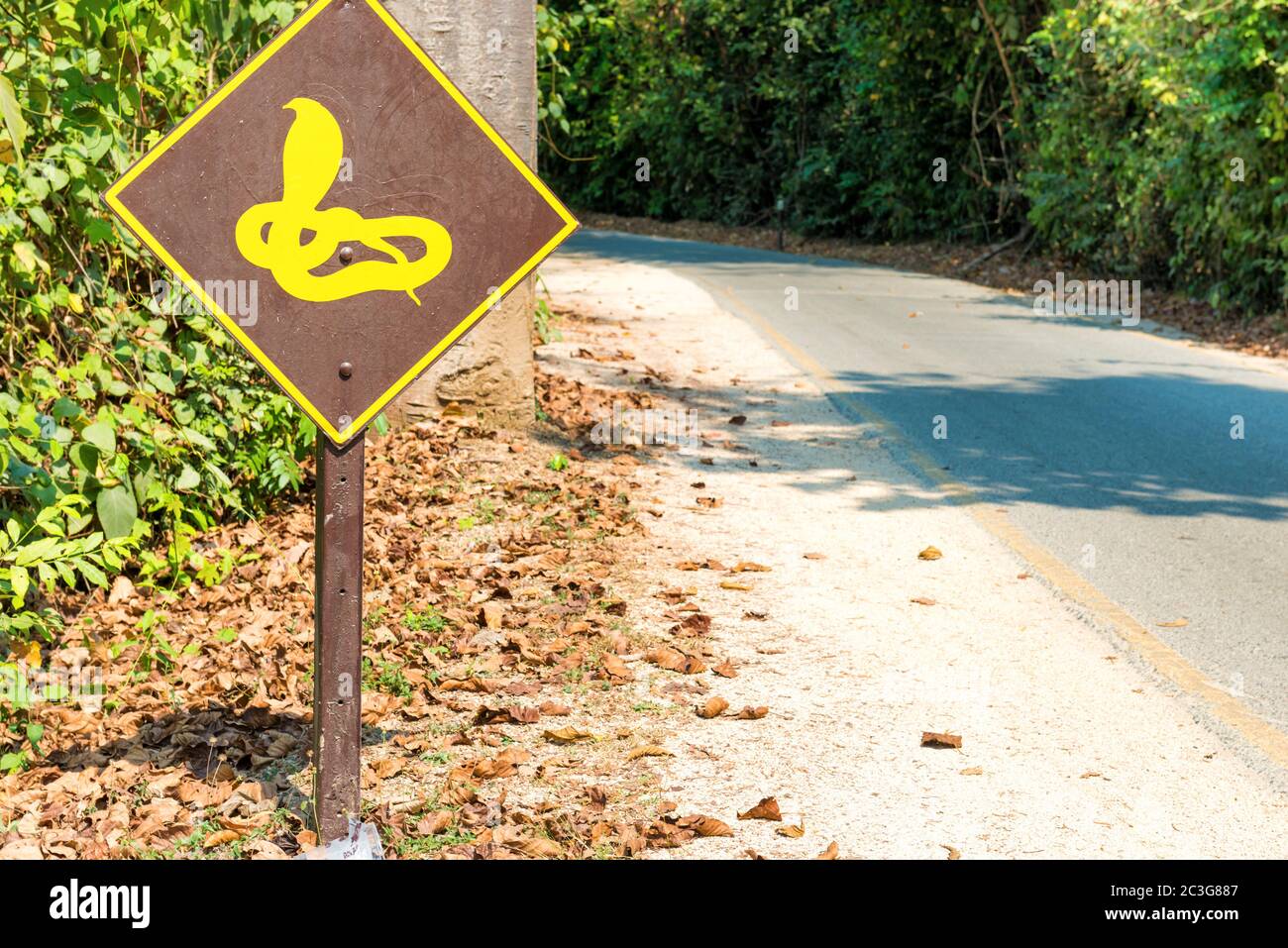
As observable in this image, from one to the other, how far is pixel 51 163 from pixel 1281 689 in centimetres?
510

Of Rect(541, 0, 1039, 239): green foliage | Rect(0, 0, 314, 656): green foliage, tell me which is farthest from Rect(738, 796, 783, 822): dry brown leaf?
Rect(541, 0, 1039, 239): green foliage

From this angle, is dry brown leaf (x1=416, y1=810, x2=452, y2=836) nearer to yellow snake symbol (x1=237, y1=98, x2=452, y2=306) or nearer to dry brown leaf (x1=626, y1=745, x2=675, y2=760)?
dry brown leaf (x1=626, y1=745, x2=675, y2=760)

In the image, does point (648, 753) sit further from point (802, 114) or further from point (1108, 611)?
point (802, 114)

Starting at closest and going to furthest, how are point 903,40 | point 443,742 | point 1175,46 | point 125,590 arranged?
point 443,742 < point 125,590 < point 1175,46 < point 903,40

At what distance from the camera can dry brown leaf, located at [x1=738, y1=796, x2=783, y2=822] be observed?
402 centimetres

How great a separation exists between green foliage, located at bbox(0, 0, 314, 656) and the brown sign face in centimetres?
197

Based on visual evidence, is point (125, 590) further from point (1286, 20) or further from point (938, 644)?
point (1286, 20)

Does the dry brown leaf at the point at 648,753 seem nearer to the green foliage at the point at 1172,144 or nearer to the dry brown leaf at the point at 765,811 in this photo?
the dry brown leaf at the point at 765,811

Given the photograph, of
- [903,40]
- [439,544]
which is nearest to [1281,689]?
[439,544]

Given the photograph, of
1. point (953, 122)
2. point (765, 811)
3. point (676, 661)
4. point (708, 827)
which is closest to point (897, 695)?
point (676, 661)

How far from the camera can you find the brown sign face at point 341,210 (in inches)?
136

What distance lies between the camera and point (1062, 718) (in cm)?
478

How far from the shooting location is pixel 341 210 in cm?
353

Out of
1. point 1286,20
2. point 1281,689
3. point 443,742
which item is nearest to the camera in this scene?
point 443,742
